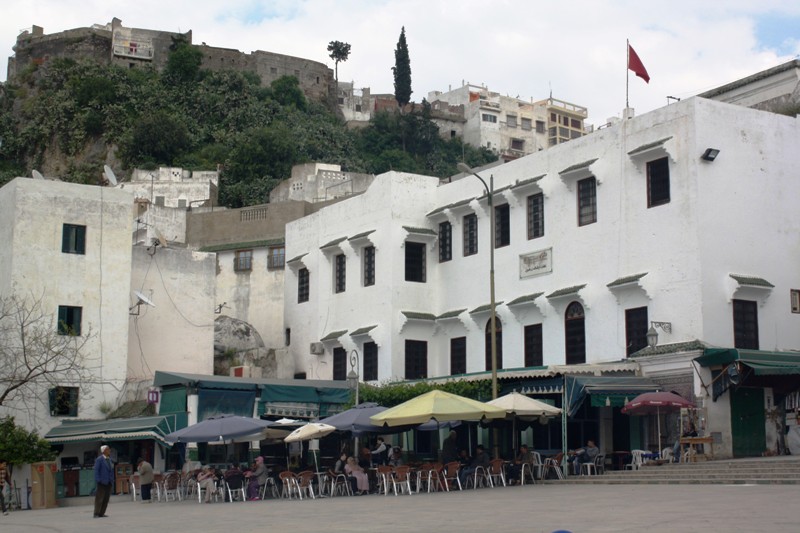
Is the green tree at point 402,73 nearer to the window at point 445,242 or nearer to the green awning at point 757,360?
the window at point 445,242

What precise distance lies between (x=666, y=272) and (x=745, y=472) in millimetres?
7392

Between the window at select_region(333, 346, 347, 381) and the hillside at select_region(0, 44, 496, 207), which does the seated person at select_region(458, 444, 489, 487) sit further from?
the hillside at select_region(0, 44, 496, 207)

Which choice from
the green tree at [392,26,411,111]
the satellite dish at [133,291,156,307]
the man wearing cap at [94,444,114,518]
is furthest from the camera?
the green tree at [392,26,411,111]

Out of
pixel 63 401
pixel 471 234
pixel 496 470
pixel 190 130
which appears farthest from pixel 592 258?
pixel 190 130

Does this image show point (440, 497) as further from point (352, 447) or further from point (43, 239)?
point (43, 239)

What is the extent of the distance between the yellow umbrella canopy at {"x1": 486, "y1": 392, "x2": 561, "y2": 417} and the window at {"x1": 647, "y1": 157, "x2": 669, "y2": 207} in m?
6.25

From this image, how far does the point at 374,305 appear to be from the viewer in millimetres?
36719

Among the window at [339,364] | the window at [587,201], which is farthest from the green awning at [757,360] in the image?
the window at [339,364]

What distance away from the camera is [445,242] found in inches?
1447

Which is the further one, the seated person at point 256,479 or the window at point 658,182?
the window at point 658,182

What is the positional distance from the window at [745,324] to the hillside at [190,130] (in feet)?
168

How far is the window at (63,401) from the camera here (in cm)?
3531

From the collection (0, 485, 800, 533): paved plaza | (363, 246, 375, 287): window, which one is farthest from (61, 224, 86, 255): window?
(0, 485, 800, 533): paved plaza

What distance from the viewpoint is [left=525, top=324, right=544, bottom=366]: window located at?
32.3 m
